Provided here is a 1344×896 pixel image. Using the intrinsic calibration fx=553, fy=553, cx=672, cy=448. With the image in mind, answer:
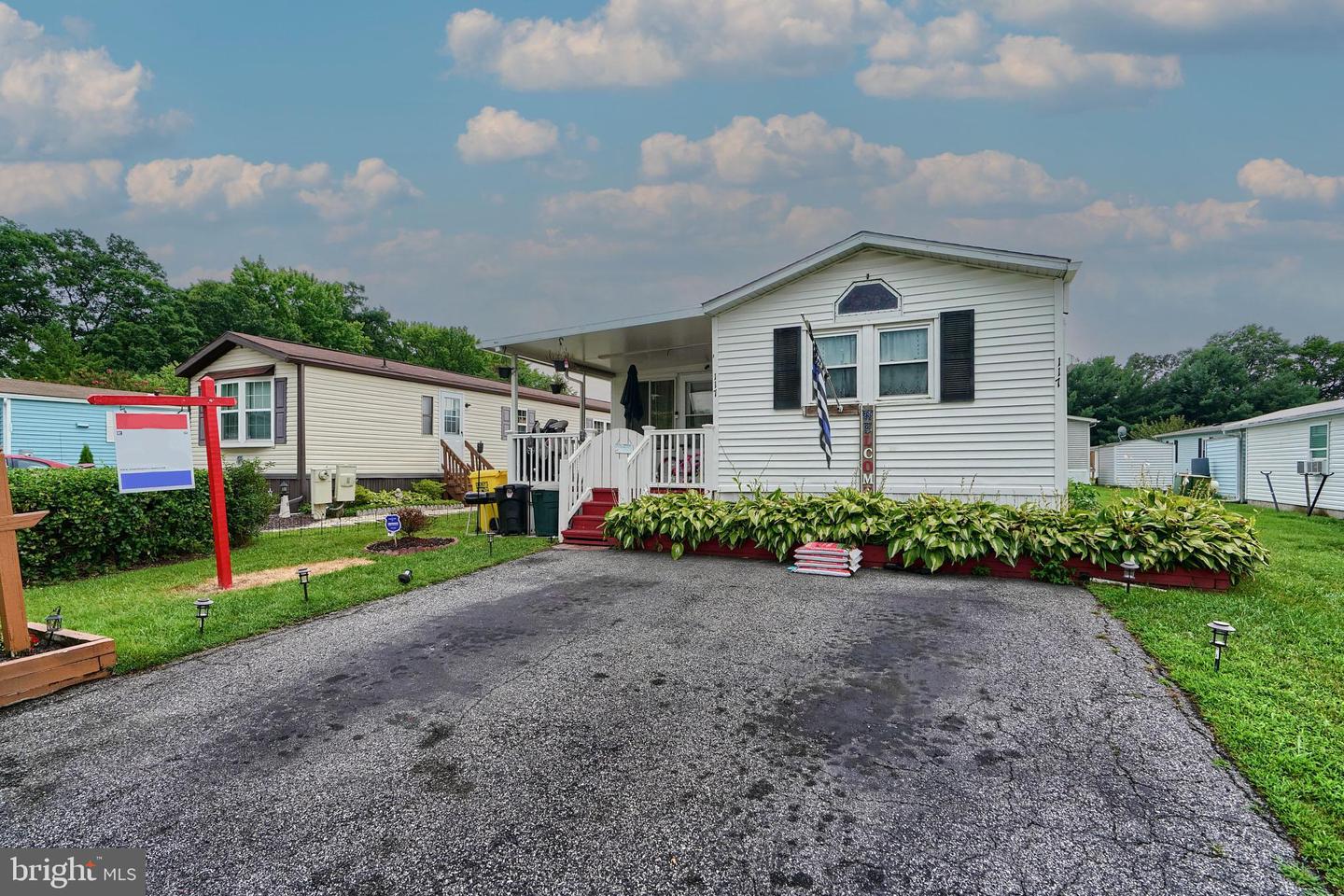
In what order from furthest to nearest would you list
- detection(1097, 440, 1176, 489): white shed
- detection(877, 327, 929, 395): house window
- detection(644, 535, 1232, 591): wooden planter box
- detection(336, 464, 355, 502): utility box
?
detection(1097, 440, 1176, 489): white shed → detection(336, 464, 355, 502): utility box → detection(877, 327, 929, 395): house window → detection(644, 535, 1232, 591): wooden planter box

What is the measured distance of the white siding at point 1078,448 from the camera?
21703 mm

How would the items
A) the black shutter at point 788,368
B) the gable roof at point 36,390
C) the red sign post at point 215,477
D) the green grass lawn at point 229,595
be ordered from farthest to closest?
1. the gable roof at point 36,390
2. the black shutter at point 788,368
3. the red sign post at point 215,477
4. the green grass lawn at point 229,595

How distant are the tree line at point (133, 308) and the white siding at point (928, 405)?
2171 cm

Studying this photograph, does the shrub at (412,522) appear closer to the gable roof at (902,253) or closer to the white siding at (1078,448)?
the gable roof at (902,253)

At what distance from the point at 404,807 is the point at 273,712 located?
1452 millimetres

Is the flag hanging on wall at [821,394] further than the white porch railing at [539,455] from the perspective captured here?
No

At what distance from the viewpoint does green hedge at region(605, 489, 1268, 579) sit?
548 cm

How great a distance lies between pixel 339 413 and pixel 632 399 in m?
8.50

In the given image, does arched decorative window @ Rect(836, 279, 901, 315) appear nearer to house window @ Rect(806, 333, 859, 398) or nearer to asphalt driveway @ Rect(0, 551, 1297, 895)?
house window @ Rect(806, 333, 859, 398)

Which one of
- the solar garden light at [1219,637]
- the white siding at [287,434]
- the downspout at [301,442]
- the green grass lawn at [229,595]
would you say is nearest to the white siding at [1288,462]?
the solar garden light at [1219,637]

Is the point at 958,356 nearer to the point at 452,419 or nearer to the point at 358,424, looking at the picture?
the point at 358,424

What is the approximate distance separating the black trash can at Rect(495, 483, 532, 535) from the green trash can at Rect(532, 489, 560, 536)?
0.18 metres

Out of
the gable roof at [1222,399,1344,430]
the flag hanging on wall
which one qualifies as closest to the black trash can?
the flag hanging on wall

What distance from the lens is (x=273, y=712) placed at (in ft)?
10.1
